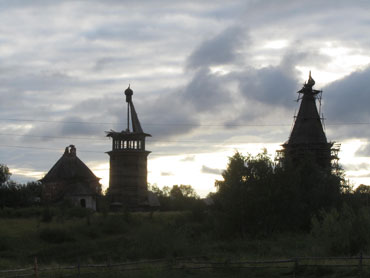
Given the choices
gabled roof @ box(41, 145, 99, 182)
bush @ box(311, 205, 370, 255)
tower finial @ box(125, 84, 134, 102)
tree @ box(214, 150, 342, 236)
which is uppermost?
tower finial @ box(125, 84, 134, 102)

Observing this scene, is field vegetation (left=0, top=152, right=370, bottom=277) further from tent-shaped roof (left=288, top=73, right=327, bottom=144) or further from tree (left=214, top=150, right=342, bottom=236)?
tent-shaped roof (left=288, top=73, right=327, bottom=144)

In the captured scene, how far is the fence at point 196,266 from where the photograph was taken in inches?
1018

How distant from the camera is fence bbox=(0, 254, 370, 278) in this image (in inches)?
1018

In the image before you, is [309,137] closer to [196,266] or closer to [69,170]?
[69,170]

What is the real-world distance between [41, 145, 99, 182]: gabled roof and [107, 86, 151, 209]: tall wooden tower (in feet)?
11.5

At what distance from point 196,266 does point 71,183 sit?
45.5 meters

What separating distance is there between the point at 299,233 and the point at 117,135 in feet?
97.3

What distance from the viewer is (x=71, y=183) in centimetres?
7206

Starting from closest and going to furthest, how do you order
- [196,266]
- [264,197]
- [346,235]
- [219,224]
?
[196,266] → [346,235] → [264,197] → [219,224]

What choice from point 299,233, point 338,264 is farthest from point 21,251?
point 338,264

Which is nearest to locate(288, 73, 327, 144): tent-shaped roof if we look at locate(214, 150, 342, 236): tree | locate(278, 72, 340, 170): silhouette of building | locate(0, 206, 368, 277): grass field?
locate(278, 72, 340, 170): silhouette of building

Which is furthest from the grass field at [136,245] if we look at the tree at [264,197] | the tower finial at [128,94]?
the tower finial at [128,94]

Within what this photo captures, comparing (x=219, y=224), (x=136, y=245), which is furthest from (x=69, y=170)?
(x=136, y=245)

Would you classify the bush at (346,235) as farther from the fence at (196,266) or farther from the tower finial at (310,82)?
the tower finial at (310,82)
